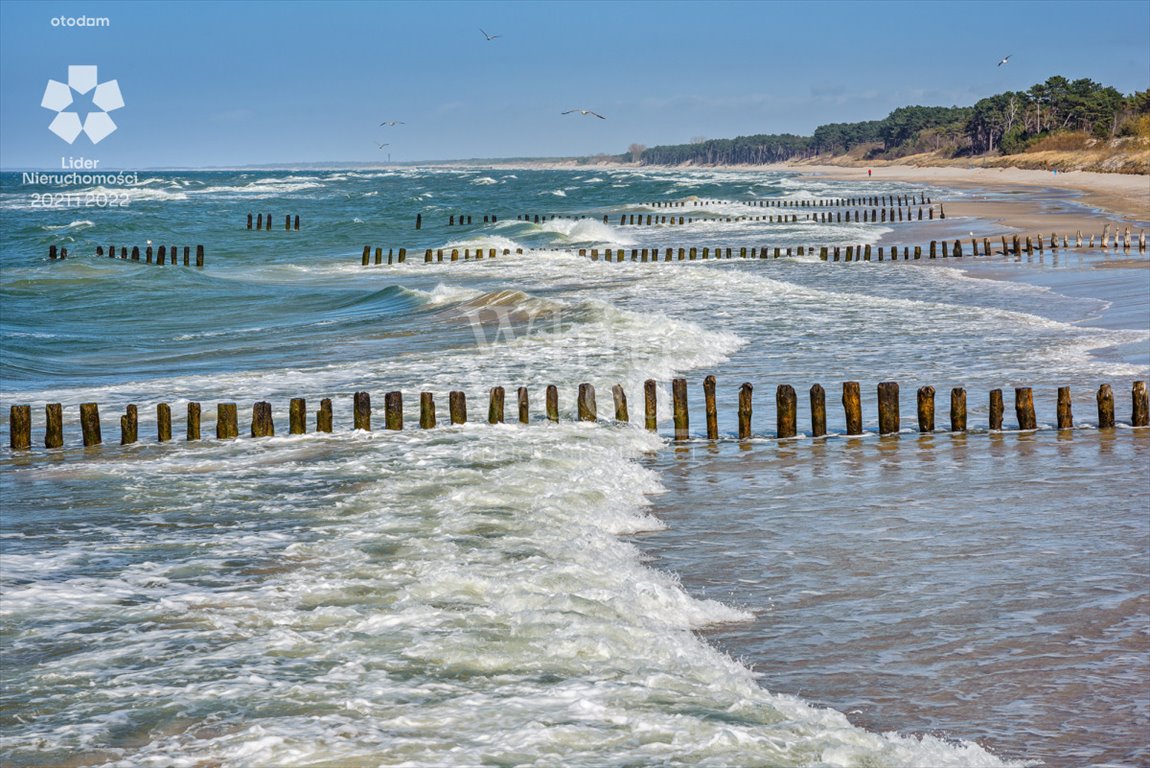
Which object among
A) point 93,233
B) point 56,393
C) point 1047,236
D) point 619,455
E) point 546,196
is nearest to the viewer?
point 619,455

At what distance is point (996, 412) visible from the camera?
14.1 m

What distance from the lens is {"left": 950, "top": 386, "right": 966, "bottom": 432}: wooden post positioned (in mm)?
14031

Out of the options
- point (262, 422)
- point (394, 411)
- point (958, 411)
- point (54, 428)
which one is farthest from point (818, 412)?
point (54, 428)

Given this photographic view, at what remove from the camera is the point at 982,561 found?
9211 millimetres

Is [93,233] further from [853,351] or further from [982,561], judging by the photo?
[982,561]

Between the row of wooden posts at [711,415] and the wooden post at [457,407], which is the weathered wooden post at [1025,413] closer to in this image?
the row of wooden posts at [711,415]

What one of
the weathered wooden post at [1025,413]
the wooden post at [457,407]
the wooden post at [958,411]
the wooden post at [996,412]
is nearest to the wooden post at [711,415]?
the wooden post at [958,411]

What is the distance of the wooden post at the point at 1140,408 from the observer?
14.1 meters

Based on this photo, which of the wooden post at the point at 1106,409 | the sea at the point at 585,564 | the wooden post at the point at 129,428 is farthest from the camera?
the wooden post at the point at 129,428

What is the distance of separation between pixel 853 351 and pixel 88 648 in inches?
606

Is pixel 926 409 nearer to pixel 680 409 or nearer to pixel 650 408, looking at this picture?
pixel 680 409

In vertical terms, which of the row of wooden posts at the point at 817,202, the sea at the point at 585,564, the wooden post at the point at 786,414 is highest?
the row of wooden posts at the point at 817,202

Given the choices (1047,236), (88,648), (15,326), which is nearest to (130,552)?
(88,648)

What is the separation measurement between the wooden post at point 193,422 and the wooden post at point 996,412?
882cm
